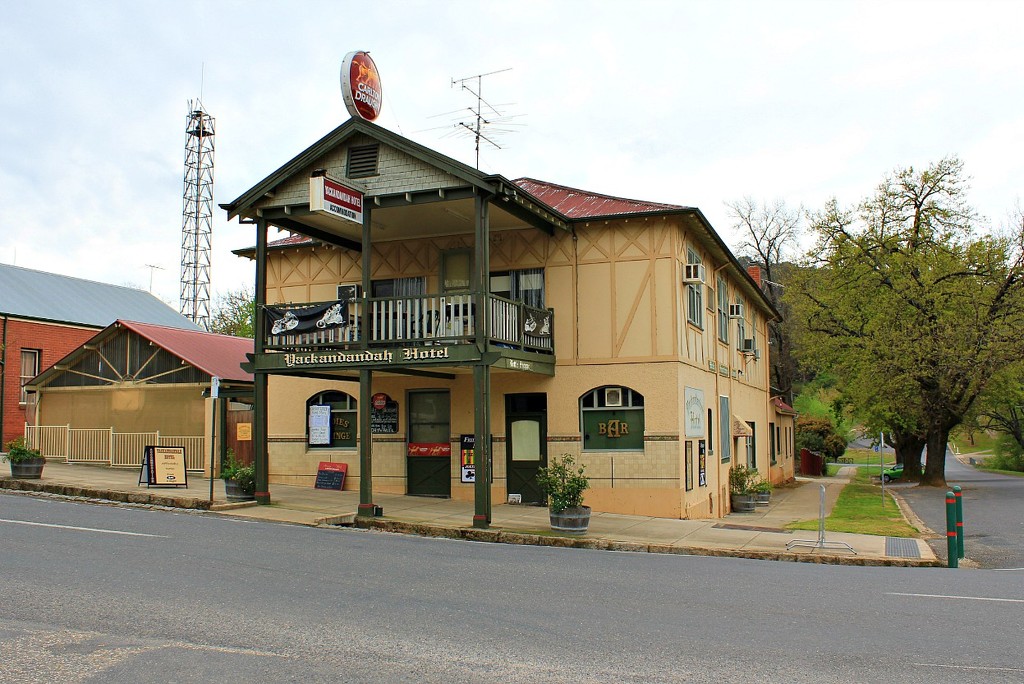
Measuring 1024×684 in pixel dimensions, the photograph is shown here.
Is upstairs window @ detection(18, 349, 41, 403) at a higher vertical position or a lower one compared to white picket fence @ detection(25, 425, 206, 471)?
higher

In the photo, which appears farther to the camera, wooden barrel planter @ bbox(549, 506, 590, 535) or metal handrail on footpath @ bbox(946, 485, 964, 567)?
wooden barrel planter @ bbox(549, 506, 590, 535)

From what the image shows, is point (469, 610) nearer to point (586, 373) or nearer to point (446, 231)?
point (586, 373)

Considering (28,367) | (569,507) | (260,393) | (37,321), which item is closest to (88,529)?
(260,393)

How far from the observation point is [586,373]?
1838cm

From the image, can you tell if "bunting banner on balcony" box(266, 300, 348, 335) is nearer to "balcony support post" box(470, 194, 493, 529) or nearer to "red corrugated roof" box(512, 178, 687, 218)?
"balcony support post" box(470, 194, 493, 529)

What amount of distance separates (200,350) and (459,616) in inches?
712

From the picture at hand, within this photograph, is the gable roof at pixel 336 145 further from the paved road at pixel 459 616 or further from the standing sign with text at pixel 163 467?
the paved road at pixel 459 616

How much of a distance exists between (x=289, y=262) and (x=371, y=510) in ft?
26.6

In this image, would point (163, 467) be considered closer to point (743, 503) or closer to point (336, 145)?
point (336, 145)

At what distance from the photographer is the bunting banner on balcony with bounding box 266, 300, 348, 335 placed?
1692 centimetres

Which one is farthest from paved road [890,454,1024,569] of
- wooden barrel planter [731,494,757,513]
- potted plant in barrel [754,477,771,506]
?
wooden barrel planter [731,494,757,513]

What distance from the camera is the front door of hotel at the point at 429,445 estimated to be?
63.9 feet

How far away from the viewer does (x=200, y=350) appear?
23.9m

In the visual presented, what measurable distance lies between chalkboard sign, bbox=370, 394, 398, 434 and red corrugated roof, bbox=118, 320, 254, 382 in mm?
3912
